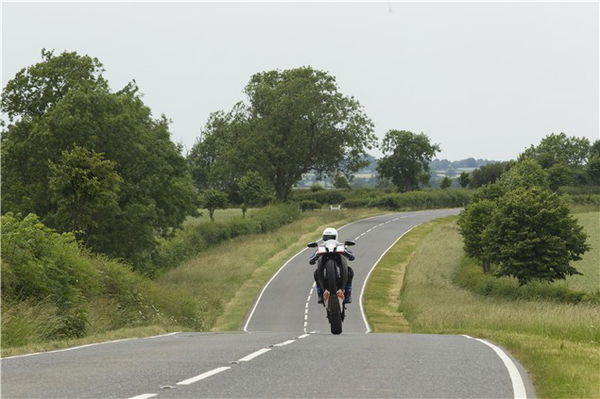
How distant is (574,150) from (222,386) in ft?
582

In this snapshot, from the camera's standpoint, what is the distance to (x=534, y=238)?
5147 cm

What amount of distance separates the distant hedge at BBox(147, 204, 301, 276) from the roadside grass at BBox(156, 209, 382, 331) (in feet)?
3.67

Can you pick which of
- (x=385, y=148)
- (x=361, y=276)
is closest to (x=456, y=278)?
(x=361, y=276)

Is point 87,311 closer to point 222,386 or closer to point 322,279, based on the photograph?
point 322,279

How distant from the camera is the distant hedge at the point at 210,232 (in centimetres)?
6193

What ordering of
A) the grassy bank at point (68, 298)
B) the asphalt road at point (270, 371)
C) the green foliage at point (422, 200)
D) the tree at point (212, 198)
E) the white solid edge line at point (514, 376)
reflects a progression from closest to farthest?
the asphalt road at point (270, 371), the white solid edge line at point (514, 376), the grassy bank at point (68, 298), the tree at point (212, 198), the green foliage at point (422, 200)

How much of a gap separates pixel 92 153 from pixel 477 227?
103ft

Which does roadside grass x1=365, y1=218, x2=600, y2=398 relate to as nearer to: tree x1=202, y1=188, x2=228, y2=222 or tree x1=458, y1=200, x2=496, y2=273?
tree x1=458, y1=200, x2=496, y2=273

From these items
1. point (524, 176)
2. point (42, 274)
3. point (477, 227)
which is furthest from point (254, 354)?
point (524, 176)

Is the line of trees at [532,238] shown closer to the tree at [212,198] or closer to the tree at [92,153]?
the tree at [92,153]

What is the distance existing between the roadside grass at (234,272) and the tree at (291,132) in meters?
8.81

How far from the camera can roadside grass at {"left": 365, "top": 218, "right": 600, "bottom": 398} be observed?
33.1 feet

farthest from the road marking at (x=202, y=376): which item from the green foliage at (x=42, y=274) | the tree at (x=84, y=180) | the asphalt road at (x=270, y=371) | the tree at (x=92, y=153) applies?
the tree at (x=92, y=153)

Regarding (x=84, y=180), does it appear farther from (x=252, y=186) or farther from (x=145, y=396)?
(x=252, y=186)
